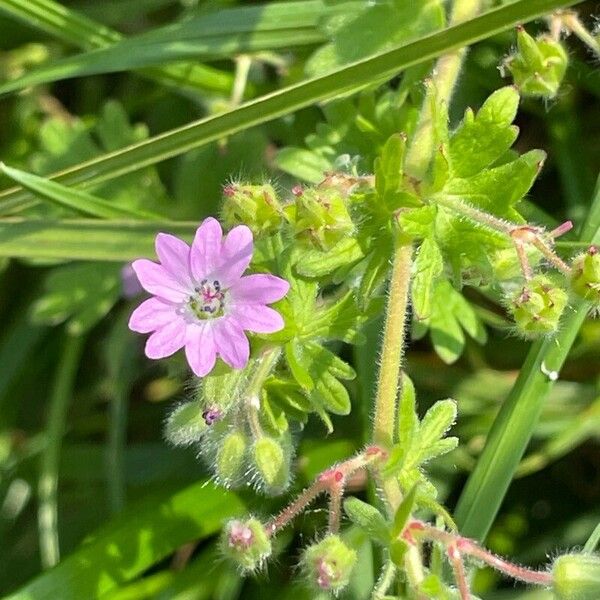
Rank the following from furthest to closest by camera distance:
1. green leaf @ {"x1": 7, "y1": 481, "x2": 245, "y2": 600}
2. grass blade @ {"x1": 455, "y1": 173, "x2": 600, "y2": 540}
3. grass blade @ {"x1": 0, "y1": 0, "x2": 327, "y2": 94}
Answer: grass blade @ {"x1": 0, "y1": 0, "x2": 327, "y2": 94} < green leaf @ {"x1": 7, "y1": 481, "x2": 245, "y2": 600} < grass blade @ {"x1": 455, "y1": 173, "x2": 600, "y2": 540}

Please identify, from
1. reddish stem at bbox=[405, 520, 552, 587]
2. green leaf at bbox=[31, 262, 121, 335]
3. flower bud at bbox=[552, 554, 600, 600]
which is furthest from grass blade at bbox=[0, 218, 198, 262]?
flower bud at bbox=[552, 554, 600, 600]

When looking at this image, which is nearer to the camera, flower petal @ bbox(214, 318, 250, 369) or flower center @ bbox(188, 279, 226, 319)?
flower petal @ bbox(214, 318, 250, 369)

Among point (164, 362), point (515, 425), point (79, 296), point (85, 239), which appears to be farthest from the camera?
point (79, 296)

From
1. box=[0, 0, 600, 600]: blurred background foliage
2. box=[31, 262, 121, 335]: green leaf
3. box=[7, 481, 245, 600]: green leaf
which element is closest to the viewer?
box=[7, 481, 245, 600]: green leaf

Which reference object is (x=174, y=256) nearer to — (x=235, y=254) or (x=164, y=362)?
(x=235, y=254)

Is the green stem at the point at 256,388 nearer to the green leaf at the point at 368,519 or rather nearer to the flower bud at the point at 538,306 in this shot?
the green leaf at the point at 368,519

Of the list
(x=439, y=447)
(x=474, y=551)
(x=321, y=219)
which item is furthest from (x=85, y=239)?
(x=474, y=551)

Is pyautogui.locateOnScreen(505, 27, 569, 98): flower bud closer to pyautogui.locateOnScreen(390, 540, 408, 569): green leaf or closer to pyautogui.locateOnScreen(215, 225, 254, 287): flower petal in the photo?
pyautogui.locateOnScreen(215, 225, 254, 287): flower petal

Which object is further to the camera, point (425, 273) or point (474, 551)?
point (425, 273)
